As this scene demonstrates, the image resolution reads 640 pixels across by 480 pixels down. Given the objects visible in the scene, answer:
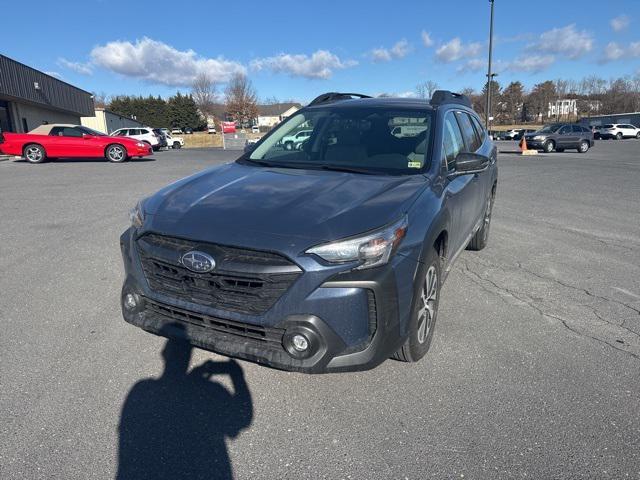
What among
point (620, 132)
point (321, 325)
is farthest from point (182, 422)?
point (620, 132)

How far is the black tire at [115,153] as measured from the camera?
18953mm

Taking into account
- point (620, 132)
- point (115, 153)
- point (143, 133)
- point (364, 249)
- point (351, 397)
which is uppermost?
point (143, 133)

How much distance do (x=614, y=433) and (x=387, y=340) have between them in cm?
130

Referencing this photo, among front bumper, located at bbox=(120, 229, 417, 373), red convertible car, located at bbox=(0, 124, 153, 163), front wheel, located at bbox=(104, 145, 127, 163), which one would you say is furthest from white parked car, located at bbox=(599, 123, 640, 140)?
front bumper, located at bbox=(120, 229, 417, 373)

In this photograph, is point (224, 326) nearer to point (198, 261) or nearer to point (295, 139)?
point (198, 261)

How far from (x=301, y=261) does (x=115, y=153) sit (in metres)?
19.0

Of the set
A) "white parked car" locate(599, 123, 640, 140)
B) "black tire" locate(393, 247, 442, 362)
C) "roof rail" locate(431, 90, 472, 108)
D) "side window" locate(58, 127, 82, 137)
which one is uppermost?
"side window" locate(58, 127, 82, 137)

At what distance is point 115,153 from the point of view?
1905 cm

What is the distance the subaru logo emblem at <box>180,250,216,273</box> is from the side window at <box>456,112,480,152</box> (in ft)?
10.4

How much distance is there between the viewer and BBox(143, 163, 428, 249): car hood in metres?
2.46

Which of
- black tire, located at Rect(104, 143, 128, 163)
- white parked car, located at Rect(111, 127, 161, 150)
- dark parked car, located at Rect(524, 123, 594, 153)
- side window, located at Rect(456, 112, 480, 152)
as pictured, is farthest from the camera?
white parked car, located at Rect(111, 127, 161, 150)

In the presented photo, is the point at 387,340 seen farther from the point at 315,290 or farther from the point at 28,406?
the point at 28,406

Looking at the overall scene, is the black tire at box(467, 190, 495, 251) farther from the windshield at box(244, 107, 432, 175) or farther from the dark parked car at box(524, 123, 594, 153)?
the dark parked car at box(524, 123, 594, 153)

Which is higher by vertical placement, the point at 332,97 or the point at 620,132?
the point at 332,97
